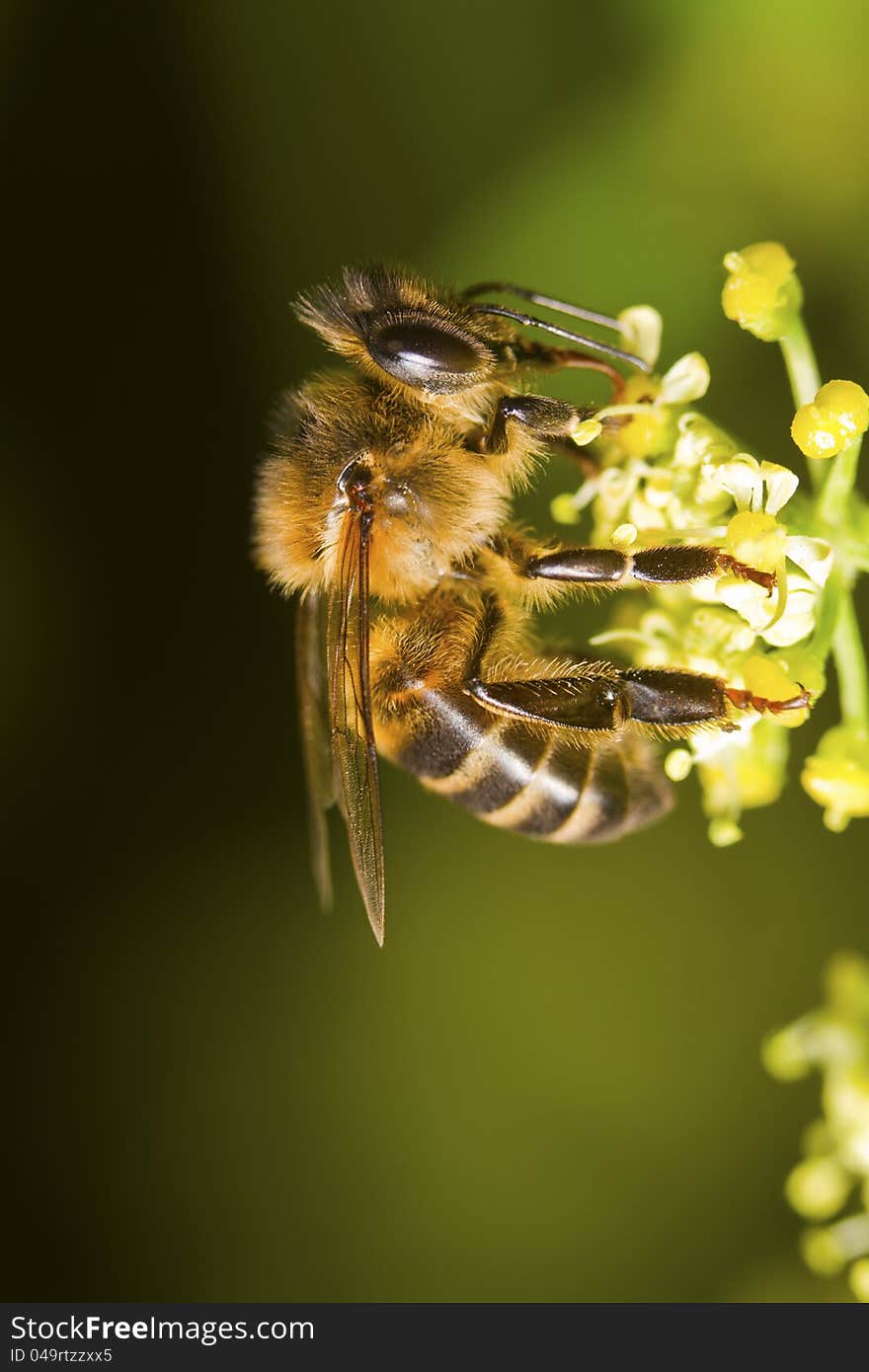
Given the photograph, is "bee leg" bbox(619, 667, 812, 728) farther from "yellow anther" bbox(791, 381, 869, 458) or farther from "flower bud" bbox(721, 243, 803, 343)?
"flower bud" bbox(721, 243, 803, 343)

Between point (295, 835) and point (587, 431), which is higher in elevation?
point (295, 835)

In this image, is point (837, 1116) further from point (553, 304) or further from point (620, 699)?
point (553, 304)

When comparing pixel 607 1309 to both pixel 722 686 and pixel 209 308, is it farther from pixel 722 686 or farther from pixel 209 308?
pixel 209 308

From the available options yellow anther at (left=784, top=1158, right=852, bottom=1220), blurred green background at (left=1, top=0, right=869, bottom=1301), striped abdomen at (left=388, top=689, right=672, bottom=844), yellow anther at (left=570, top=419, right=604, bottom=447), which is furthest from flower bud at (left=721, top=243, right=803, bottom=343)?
yellow anther at (left=784, top=1158, right=852, bottom=1220)

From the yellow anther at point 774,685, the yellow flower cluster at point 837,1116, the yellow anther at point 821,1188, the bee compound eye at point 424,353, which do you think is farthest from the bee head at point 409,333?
the yellow anther at point 821,1188

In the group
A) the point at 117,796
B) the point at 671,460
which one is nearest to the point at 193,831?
the point at 117,796

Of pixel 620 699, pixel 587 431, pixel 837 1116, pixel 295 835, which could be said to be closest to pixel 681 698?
pixel 620 699

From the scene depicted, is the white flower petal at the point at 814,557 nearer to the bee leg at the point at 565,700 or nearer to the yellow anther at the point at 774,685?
the yellow anther at the point at 774,685
